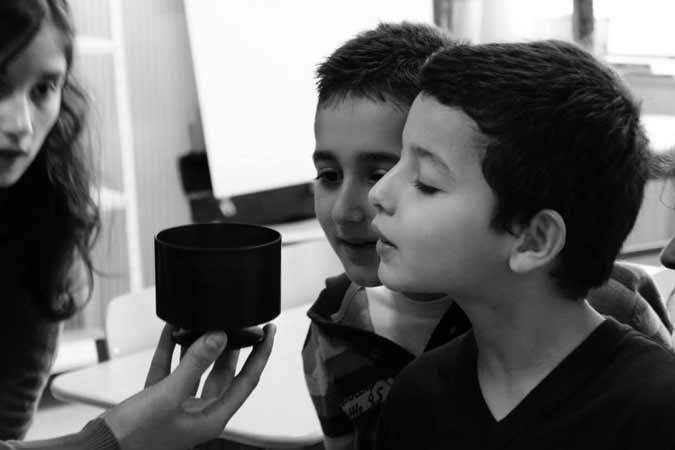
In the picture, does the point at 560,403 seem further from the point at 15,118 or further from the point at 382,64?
the point at 15,118

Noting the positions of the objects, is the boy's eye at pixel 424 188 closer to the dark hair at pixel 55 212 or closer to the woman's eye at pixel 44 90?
the woman's eye at pixel 44 90

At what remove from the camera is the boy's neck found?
983mm

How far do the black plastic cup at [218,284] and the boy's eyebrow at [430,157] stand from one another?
170 mm

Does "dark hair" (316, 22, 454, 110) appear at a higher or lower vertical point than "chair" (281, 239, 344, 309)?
higher

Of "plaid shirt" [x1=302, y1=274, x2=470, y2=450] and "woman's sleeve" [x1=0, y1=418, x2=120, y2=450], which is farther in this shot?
"plaid shirt" [x1=302, y1=274, x2=470, y2=450]

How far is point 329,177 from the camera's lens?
1224mm

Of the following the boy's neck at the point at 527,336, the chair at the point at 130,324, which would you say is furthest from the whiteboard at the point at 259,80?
the boy's neck at the point at 527,336

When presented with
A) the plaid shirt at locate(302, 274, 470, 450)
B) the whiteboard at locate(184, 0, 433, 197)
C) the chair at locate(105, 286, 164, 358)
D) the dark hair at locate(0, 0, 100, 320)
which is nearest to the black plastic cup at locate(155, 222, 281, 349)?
the plaid shirt at locate(302, 274, 470, 450)

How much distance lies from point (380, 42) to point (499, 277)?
Result: 41cm

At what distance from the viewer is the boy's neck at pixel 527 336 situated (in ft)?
3.23

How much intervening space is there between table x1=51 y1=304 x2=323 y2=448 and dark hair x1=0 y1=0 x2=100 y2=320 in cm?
26

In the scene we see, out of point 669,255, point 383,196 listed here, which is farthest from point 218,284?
point 669,255

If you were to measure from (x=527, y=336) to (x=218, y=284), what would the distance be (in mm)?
312

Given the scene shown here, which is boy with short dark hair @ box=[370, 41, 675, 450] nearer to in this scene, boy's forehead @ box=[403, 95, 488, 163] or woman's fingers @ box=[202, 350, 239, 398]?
boy's forehead @ box=[403, 95, 488, 163]
